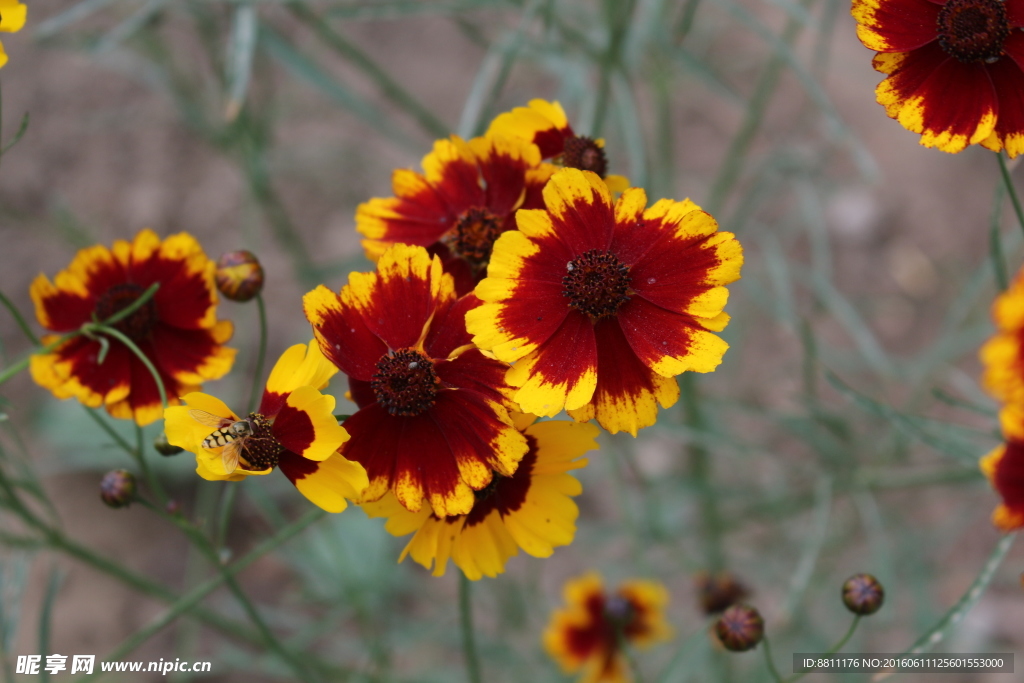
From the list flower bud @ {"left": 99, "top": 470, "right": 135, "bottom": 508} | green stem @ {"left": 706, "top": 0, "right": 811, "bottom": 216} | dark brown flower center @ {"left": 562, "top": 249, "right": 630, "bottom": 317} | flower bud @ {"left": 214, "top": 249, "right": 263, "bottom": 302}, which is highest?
green stem @ {"left": 706, "top": 0, "right": 811, "bottom": 216}

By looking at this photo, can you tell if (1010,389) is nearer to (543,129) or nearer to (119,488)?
(543,129)

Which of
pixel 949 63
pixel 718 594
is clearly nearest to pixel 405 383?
pixel 949 63

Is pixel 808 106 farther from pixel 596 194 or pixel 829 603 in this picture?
pixel 596 194

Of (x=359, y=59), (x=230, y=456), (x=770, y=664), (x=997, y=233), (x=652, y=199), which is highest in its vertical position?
(x=359, y=59)

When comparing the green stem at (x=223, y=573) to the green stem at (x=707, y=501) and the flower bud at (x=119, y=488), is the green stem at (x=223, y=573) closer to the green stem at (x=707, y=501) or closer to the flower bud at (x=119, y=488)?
the flower bud at (x=119, y=488)

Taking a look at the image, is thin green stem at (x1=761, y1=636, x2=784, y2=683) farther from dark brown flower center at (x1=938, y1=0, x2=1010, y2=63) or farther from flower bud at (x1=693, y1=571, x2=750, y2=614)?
dark brown flower center at (x1=938, y1=0, x2=1010, y2=63)

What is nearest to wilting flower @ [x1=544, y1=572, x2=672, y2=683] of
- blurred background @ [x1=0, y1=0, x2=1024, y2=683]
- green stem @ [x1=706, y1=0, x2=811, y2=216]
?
blurred background @ [x1=0, y1=0, x2=1024, y2=683]
